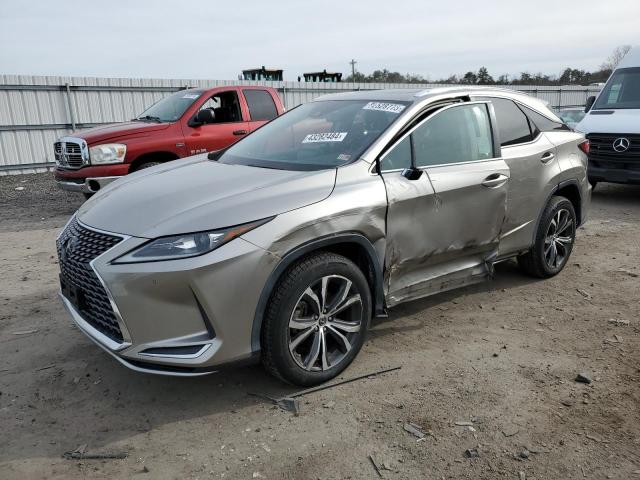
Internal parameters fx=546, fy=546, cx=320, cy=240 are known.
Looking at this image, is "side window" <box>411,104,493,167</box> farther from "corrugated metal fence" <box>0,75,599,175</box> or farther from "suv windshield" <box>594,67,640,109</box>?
"corrugated metal fence" <box>0,75,599,175</box>

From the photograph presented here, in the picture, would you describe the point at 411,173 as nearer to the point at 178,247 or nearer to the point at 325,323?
the point at 325,323

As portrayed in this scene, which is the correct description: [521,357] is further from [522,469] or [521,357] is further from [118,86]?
[118,86]

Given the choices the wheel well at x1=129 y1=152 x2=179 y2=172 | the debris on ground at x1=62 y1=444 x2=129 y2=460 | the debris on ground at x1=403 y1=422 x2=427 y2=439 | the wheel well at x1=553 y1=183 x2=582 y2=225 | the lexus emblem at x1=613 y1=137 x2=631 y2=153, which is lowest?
the debris on ground at x1=403 y1=422 x2=427 y2=439

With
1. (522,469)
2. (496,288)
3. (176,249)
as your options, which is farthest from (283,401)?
(496,288)

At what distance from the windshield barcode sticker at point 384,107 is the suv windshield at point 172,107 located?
16.9 ft

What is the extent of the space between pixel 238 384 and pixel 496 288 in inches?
109

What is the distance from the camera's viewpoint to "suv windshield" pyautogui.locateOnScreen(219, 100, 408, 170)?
370 centimetres

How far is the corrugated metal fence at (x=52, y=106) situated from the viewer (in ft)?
45.8

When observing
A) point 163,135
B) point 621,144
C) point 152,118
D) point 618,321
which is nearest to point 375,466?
point 618,321

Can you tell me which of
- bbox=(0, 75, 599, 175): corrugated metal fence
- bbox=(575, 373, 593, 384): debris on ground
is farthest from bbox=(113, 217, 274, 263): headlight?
bbox=(0, 75, 599, 175): corrugated metal fence

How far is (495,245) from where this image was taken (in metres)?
4.38

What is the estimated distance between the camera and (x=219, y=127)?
8.67 m

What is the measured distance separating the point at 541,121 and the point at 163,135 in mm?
5343

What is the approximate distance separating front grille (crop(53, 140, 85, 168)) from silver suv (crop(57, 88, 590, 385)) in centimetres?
438
